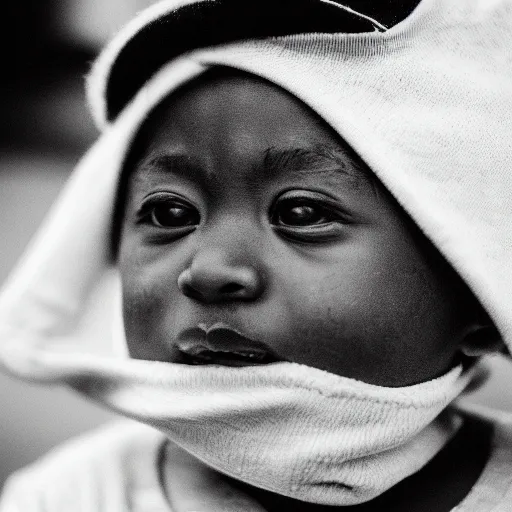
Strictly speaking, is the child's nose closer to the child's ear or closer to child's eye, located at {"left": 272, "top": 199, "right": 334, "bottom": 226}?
child's eye, located at {"left": 272, "top": 199, "right": 334, "bottom": 226}

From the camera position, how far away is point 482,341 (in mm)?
887

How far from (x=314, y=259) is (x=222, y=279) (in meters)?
0.10

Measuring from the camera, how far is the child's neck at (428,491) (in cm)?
85

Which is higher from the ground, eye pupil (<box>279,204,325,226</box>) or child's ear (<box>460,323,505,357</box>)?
eye pupil (<box>279,204,325,226</box>)

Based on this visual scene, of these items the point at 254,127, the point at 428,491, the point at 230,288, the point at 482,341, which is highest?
the point at 254,127

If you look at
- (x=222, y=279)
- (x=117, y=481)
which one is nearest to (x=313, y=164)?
(x=222, y=279)

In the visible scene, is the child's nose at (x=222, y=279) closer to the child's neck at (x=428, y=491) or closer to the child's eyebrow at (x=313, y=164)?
the child's eyebrow at (x=313, y=164)

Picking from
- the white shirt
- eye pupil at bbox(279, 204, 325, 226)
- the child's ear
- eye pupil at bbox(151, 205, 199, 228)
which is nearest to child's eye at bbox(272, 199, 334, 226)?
eye pupil at bbox(279, 204, 325, 226)

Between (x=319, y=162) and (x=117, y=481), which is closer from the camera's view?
(x=319, y=162)

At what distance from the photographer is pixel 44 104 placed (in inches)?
73.4

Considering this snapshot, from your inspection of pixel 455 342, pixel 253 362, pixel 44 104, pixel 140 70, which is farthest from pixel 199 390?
pixel 44 104

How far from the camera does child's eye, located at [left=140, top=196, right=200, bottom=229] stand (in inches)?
33.6

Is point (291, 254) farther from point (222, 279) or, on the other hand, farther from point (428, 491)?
point (428, 491)

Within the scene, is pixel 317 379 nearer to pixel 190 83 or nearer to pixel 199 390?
pixel 199 390
